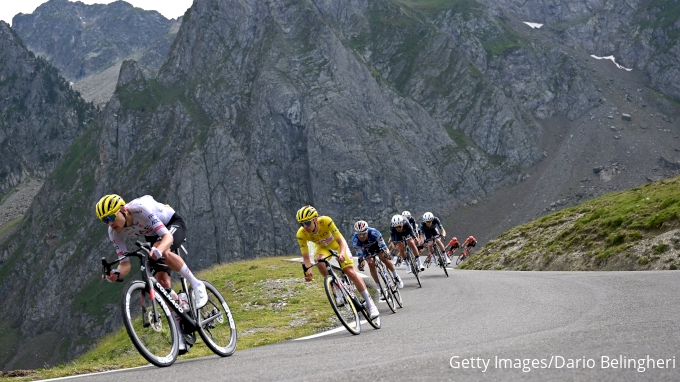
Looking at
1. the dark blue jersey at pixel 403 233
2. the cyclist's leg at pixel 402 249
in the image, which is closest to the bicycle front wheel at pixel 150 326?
the cyclist's leg at pixel 402 249

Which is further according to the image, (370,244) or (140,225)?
(370,244)

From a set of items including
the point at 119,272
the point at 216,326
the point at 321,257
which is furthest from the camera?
the point at 321,257

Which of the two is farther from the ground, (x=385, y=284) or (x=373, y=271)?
(x=373, y=271)

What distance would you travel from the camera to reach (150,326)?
8.66 metres

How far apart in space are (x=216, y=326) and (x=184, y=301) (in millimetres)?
843

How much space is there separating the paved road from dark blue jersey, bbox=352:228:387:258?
227 cm

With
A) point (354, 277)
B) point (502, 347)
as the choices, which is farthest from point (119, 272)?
point (502, 347)

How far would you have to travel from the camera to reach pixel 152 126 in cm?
18950

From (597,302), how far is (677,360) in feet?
22.5

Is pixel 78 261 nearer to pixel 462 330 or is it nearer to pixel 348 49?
pixel 348 49

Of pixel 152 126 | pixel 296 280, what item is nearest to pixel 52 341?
pixel 152 126

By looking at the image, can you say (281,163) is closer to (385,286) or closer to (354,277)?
(385,286)

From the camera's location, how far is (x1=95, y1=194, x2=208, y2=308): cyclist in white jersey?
8922 mm

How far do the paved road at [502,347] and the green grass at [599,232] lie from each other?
31.5 feet
